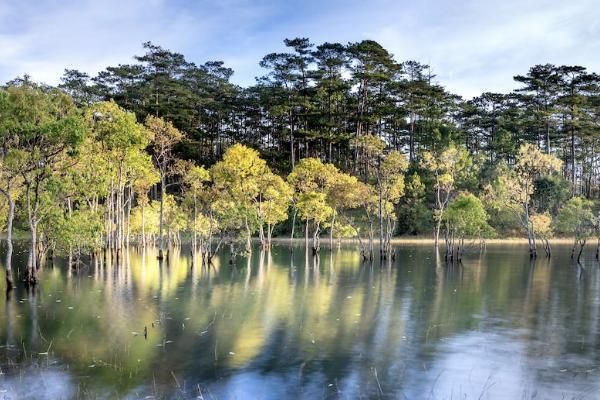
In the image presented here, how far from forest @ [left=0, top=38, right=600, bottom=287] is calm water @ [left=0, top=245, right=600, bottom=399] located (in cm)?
1532

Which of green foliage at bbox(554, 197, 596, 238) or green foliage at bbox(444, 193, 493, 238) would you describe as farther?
green foliage at bbox(554, 197, 596, 238)

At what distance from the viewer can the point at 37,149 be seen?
30.2m

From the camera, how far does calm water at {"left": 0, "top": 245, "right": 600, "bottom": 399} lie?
15500 millimetres

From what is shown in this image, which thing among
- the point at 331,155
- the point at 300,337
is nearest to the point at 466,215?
the point at 300,337

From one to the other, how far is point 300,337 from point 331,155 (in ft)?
264

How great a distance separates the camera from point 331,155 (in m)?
100

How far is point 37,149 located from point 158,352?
1668 centimetres

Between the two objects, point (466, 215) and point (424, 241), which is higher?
point (466, 215)

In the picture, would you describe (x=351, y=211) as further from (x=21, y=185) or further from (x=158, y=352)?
(x=158, y=352)

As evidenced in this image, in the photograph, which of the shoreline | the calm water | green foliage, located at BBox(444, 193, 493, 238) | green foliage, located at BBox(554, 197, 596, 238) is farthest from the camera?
the shoreline

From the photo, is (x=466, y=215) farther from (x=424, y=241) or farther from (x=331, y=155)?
(x=331, y=155)

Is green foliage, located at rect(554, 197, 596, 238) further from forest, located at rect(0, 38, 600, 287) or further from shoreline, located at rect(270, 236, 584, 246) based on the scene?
shoreline, located at rect(270, 236, 584, 246)

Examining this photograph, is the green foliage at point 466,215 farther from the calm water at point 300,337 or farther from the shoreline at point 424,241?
the shoreline at point 424,241

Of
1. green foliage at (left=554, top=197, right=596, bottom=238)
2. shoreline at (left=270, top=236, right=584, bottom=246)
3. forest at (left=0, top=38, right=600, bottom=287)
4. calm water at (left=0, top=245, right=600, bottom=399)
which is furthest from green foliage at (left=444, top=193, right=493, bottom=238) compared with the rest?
shoreline at (left=270, top=236, right=584, bottom=246)
